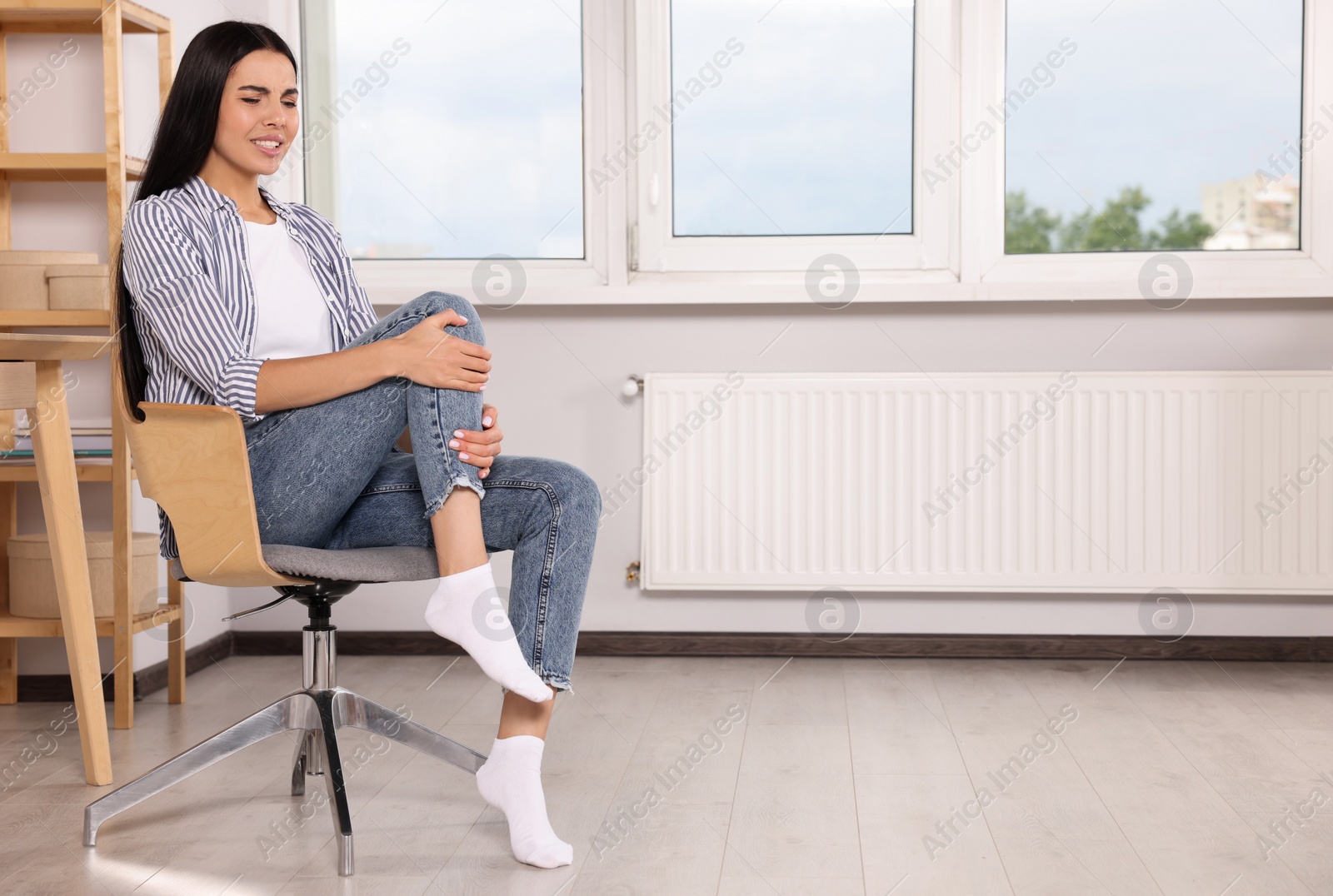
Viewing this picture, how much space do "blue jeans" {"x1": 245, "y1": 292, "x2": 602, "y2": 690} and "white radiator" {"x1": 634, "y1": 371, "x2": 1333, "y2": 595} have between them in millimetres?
1038

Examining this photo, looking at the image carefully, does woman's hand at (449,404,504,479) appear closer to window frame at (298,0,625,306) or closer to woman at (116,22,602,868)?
woman at (116,22,602,868)

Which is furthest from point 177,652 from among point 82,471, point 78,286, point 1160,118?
point 1160,118

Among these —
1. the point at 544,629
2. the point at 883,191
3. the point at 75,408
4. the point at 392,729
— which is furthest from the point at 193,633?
the point at 883,191

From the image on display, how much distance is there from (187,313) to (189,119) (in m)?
0.30

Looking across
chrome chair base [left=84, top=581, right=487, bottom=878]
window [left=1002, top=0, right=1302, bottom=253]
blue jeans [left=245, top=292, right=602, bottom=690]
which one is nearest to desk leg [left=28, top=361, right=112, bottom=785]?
chrome chair base [left=84, top=581, right=487, bottom=878]

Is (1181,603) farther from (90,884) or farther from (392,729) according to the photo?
(90,884)

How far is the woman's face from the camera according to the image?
1.48 meters

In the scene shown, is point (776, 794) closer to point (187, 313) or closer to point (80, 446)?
point (187, 313)

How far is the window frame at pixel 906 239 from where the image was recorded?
2.44 meters

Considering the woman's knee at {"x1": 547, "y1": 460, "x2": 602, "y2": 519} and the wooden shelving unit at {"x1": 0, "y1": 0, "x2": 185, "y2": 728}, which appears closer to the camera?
the woman's knee at {"x1": 547, "y1": 460, "x2": 602, "y2": 519}

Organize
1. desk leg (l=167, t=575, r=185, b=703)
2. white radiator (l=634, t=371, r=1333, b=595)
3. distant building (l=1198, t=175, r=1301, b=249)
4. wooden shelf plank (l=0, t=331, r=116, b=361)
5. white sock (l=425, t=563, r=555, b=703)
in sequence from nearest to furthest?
white sock (l=425, t=563, r=555, b=703) → wooden shelf plank (l=0, t=331, r=116, b=361) → desk leg (l=167, t=575, r=185, b=703) → white radiator (l=634, t=371, r=1333, b=595) → distant building (l=1198, t=175, r=1301, b=249)

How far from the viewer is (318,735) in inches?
A: 61.7

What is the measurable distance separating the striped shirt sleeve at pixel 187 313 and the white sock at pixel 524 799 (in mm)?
500

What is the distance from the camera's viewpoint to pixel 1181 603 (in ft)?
8.06
